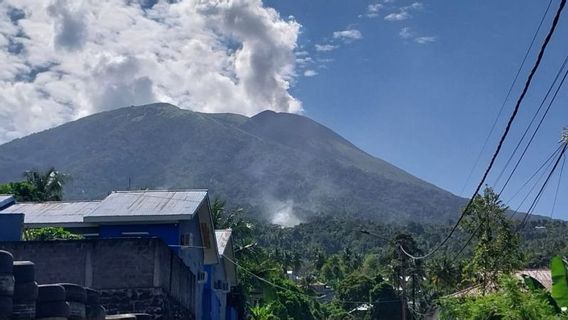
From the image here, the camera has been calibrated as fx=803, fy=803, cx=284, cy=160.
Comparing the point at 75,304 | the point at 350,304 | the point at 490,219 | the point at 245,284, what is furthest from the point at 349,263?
the point at 75,304

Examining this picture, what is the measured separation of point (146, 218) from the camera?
2589 centimetres

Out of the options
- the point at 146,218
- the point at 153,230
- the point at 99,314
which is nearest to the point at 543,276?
the point at 153,230

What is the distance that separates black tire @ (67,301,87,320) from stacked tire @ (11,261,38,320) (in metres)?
1.34

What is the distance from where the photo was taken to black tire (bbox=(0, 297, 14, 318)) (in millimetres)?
11859

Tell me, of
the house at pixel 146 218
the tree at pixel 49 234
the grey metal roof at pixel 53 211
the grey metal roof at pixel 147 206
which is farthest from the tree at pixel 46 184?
the grey metal roof at pixel 147 206

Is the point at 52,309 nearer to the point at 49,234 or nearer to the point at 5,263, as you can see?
the point at 5,263

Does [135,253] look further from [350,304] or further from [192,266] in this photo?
[350,304]

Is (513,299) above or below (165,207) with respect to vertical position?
below

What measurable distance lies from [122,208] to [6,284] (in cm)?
1465

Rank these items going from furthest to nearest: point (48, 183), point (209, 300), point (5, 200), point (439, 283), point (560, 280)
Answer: point (439, 283) → point (48, 183) → point (209, 300) → point (5, 200) → point (560, 280)

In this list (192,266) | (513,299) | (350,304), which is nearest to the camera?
(513,299)

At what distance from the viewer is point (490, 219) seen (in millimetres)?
37406

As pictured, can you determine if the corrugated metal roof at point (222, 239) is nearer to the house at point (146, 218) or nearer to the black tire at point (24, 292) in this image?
the house at point (146, 218)

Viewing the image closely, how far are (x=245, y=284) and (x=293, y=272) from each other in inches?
3189
